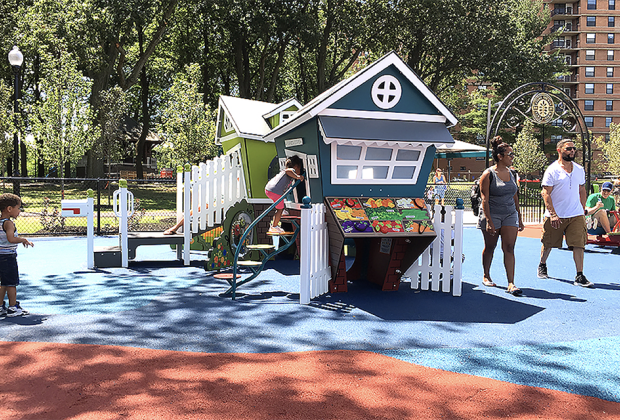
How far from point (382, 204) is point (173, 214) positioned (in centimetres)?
1332

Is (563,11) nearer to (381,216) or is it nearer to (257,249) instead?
(381,216)

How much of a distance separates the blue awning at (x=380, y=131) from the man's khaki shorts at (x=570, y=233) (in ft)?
7.31

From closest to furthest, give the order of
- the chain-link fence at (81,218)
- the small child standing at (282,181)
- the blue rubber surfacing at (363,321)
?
the blue rubber surfacing at (363,321)
the small child standing at (282,181)
the chain-link fence at (81,218)

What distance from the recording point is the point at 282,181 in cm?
814

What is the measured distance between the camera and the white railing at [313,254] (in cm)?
646

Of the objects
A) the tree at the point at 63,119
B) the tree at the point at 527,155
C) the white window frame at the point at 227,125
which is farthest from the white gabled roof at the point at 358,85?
the tree at the point at 527,155

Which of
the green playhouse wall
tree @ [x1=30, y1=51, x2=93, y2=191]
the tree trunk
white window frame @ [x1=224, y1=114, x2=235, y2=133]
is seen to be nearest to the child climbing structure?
the green playhouse wall

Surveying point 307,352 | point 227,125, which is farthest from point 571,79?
point 307,352

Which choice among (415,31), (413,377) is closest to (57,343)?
(413,377)

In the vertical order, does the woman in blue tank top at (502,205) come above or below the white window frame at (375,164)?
below

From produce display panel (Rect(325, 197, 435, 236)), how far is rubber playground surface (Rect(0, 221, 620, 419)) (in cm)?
97

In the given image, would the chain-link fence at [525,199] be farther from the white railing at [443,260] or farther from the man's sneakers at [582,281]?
the white railing at [443,260]

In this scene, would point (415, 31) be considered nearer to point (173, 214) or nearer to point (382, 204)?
point (173, 214)

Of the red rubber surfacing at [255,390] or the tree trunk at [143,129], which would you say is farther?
the tree trunk at [143,129]
